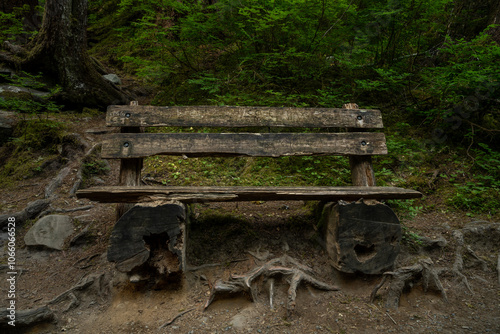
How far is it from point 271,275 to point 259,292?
0.67ft

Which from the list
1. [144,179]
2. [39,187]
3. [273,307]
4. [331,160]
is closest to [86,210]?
[144,179]

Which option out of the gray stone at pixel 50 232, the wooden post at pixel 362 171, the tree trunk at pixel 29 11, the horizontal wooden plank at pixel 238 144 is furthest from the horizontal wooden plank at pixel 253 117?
the tree trunk at pixel 29 11

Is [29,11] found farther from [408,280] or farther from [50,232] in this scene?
[408,280]

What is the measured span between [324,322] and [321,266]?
698mm

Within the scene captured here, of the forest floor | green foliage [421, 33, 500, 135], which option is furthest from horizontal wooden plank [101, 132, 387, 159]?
green foliage [421, 33, 500, 135]

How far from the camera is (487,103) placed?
15.2ft

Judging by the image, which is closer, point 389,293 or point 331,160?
point 389,293

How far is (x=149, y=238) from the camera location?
2617 millimetres

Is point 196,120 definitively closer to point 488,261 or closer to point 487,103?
point 488,261

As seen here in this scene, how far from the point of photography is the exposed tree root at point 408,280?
2637 mm

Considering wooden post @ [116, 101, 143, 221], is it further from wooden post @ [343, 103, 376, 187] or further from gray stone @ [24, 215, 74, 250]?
wooden post @ [343, 103, 376, 187]

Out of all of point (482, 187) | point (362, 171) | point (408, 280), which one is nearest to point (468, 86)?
point (482, 187)

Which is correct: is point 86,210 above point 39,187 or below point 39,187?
below

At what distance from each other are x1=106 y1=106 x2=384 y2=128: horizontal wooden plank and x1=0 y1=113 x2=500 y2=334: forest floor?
120 centimetres
